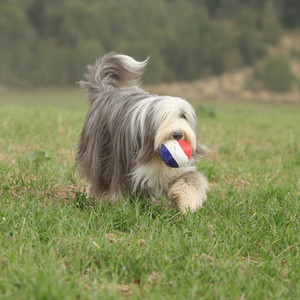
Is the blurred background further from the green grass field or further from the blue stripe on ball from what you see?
the blue stripe on ball

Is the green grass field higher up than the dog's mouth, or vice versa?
the dog's mouth

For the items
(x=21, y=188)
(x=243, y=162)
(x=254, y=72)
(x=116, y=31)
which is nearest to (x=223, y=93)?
(x=254, y=72)

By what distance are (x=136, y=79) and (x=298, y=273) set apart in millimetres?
2999

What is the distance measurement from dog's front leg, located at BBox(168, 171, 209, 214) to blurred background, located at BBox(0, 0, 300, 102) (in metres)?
33.6

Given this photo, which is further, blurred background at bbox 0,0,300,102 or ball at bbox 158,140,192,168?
blurred background at bbox 0,0,300,102

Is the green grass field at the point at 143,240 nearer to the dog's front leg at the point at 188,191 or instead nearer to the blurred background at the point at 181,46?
the dog's front leg at the point at 188,191

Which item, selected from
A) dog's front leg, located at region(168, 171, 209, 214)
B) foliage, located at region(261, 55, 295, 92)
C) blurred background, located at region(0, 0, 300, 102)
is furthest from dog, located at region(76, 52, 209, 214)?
foliage, located at region(261, 55, 295, 92)

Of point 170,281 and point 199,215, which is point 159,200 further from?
point 170,281

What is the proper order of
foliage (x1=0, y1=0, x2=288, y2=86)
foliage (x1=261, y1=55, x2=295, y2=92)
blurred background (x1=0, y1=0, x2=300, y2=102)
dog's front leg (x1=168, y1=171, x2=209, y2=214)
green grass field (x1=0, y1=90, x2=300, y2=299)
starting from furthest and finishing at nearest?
foliage (x1=0, y1=0, x2=288, y2=86), blurred background (x1=0, y1=0, x2=300, y2=102), foliage (x1=261, y1=55, x2=295, y2=92), dog's front leg (x1=168, y1=171, x2=209, y2=214), green grass field (x1=0, y1=90, x2=300, y2=299)

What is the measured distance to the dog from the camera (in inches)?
150

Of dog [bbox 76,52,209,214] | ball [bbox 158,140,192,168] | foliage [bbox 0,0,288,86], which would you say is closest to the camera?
ball [bbox 158,140,192,168]

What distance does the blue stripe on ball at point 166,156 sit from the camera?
3668mm

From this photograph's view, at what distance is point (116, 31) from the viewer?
5319 cm

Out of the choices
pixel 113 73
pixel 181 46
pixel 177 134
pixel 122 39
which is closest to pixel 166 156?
pixel 177 134
